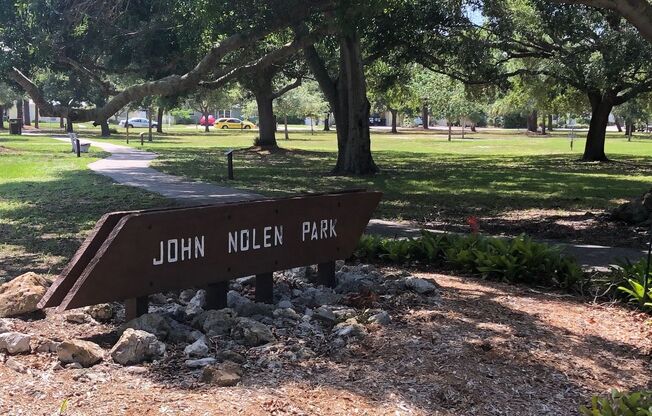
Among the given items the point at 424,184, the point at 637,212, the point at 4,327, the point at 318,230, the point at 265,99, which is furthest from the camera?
the point at 265,99

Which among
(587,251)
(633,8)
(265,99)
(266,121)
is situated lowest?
(587,251)

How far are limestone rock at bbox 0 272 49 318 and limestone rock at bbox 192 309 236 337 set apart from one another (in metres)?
1.20

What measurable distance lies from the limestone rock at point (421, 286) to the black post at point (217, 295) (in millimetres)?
1733

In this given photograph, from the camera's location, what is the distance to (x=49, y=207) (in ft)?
44.2

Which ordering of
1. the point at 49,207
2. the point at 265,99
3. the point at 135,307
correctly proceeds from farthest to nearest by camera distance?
the point at 265,99 → the point at 49,207 → the point at 135,307

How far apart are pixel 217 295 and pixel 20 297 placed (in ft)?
4.67

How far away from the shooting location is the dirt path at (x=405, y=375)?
393 cm

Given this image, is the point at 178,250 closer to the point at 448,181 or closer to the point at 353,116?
the point at 448,181

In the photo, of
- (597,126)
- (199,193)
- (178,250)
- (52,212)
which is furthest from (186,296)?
(597,126)

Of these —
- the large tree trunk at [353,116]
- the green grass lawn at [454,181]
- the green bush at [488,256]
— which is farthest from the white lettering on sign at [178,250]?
the large tree trunk at [353,116]

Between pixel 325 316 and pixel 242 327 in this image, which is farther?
pixel 325 316

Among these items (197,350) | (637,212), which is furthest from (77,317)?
(637,212)

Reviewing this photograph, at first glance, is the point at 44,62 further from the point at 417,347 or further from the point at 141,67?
the point at 417,347

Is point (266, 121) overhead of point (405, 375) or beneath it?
overhead
